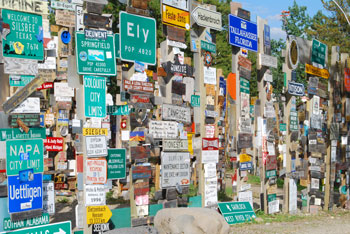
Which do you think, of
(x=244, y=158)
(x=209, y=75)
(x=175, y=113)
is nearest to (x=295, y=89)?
(x=244, y=158)

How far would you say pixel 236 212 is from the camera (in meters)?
10.7

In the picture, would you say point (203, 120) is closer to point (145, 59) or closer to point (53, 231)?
point (145, 59)

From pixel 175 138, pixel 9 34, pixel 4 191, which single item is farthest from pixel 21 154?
pixel 175 138

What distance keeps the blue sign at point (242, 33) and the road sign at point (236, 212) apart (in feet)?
12.0

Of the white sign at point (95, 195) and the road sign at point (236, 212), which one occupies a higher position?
the white sign at point (95, 195)

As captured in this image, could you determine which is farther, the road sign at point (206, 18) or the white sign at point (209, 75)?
the white sign at point (209, 75)

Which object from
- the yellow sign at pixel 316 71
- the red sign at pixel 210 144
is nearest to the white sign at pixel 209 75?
the red sign at pixel 210 144

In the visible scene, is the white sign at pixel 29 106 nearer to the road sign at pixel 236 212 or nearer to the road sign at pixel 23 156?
the road sign at pixel 23 156

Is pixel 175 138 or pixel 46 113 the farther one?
pixel 46 113

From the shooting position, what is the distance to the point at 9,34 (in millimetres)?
7270

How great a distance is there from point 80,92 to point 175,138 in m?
2.52

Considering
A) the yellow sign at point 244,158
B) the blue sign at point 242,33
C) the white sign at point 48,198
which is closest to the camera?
the white sign at point 48,198

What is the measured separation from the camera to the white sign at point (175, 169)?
948 centimetres

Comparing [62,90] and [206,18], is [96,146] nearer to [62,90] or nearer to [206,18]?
[206,18]
